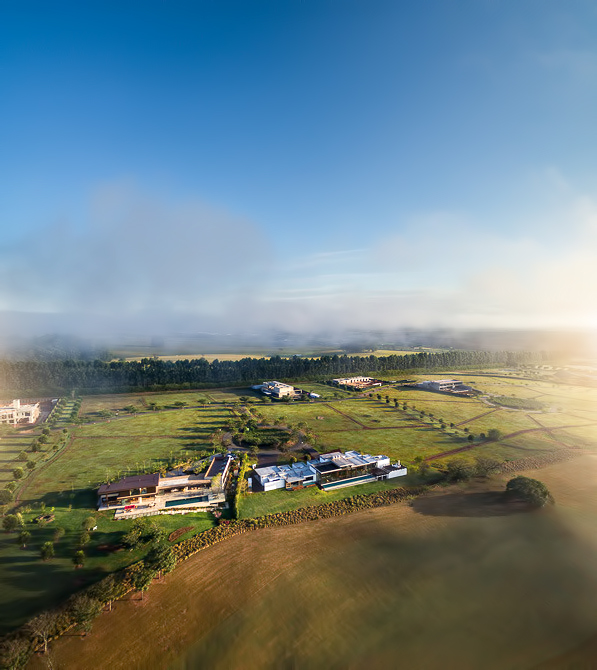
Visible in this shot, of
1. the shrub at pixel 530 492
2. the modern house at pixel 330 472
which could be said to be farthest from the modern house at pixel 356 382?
the shrub at pixel 530 492

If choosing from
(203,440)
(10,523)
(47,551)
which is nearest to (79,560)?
(47,551)

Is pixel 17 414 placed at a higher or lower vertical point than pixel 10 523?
higher

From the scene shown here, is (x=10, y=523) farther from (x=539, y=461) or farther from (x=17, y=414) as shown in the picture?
(x=539, y=461)

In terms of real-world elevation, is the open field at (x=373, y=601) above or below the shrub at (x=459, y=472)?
below

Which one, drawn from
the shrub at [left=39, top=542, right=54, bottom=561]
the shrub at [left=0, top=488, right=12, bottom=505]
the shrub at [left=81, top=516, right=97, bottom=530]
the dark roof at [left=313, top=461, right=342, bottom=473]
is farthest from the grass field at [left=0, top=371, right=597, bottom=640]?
the dark roof at [left=313, top=461, right=342, bottom=473]

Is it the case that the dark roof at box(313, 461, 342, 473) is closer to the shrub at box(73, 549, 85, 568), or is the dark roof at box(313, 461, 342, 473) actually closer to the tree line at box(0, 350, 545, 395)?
the shrub at box(73, 549, 85, 568)

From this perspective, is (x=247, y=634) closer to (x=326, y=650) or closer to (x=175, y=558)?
(x=326, y=650)

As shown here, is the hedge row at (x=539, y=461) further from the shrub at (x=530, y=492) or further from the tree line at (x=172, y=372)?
the tree line at (x=172, y=372)
